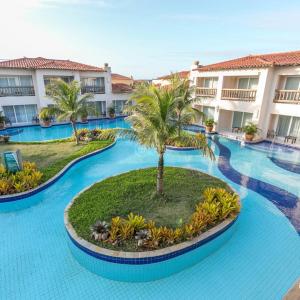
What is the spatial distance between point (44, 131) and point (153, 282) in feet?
76.7

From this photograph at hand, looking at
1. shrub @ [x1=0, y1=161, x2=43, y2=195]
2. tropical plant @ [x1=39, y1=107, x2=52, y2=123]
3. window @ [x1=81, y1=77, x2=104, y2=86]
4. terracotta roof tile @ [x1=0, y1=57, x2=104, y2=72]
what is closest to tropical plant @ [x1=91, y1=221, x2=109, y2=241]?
shrub @ [x1=0, y1=161, x2=43, y2=195]

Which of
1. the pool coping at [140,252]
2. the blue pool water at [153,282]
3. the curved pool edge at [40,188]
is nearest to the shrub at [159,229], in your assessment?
the pool coping at [140,252]

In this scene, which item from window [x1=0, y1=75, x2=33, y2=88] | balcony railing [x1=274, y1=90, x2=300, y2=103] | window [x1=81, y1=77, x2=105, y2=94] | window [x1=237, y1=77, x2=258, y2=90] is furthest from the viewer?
window [x1=81, y1=77, x2=105, y2=94]

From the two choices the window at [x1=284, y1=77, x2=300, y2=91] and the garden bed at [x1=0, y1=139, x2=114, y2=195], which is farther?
the window at [x1=284, y1=77, x2=300, y2=91]

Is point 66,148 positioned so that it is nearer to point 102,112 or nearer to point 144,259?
point 144,259

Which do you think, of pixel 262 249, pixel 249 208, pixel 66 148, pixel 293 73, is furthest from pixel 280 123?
pixel 66 148

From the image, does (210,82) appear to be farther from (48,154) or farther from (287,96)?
(48,154)

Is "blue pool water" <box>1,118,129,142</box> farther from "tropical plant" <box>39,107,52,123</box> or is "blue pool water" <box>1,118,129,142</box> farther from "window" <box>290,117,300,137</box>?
"window" <box>290,117,300,137</box>

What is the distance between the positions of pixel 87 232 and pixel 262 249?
6.08 m

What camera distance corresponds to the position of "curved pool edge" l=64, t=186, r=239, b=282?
650 cm

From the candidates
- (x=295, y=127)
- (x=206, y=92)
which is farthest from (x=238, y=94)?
(x=295, y=127)

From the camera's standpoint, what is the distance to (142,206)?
357 inches

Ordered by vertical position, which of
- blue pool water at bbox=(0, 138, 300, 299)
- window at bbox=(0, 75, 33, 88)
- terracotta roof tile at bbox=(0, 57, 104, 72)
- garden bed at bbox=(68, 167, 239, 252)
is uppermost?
terracotta roof tile at bbox=(0, 57, 104, 72)

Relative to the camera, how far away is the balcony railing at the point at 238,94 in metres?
20.5
